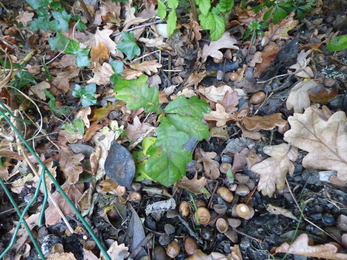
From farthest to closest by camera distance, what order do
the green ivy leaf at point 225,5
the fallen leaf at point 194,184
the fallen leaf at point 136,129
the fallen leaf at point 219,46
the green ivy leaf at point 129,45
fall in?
1. the green ivy leaf at point 129,45
2. the fallen leaf at point 219,46
3. the fallen leaf at point 136,129
4. the green ivy leaf at point 225,5
5. the fallen leaf at point 194,184

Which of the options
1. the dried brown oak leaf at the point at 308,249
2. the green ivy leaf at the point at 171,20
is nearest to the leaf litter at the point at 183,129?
the dried brown oak leaf at the point at 308,249

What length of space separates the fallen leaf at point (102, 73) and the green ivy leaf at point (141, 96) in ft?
1.98

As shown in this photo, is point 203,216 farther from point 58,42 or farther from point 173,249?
point 58,42

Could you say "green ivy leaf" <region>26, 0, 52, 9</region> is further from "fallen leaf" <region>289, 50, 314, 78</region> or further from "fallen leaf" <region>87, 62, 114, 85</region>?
"fallen leaf" <region>289, 50, 314, 78</region>

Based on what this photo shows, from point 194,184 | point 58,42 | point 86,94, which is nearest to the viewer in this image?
point 194,184

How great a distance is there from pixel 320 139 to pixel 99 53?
6.17 ft

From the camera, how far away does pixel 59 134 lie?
1.92m

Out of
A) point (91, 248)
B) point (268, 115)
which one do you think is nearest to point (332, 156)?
point (268, 115)

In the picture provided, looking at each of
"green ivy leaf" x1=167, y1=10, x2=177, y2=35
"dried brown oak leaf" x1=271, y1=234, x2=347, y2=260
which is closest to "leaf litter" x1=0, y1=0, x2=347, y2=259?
"dried brown oak leaf" x1=271, y1=234, x2=347, y2=260

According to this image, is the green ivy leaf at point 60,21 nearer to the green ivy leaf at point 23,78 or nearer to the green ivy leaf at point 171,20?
the green ivy leaf at point 23,78

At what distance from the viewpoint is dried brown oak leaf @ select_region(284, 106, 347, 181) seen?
1.36 m

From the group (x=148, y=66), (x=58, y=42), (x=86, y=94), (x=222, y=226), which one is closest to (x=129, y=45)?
(x=148, y=66)

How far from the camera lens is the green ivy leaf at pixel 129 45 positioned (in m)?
2.02

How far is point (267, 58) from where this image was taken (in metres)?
1.83
